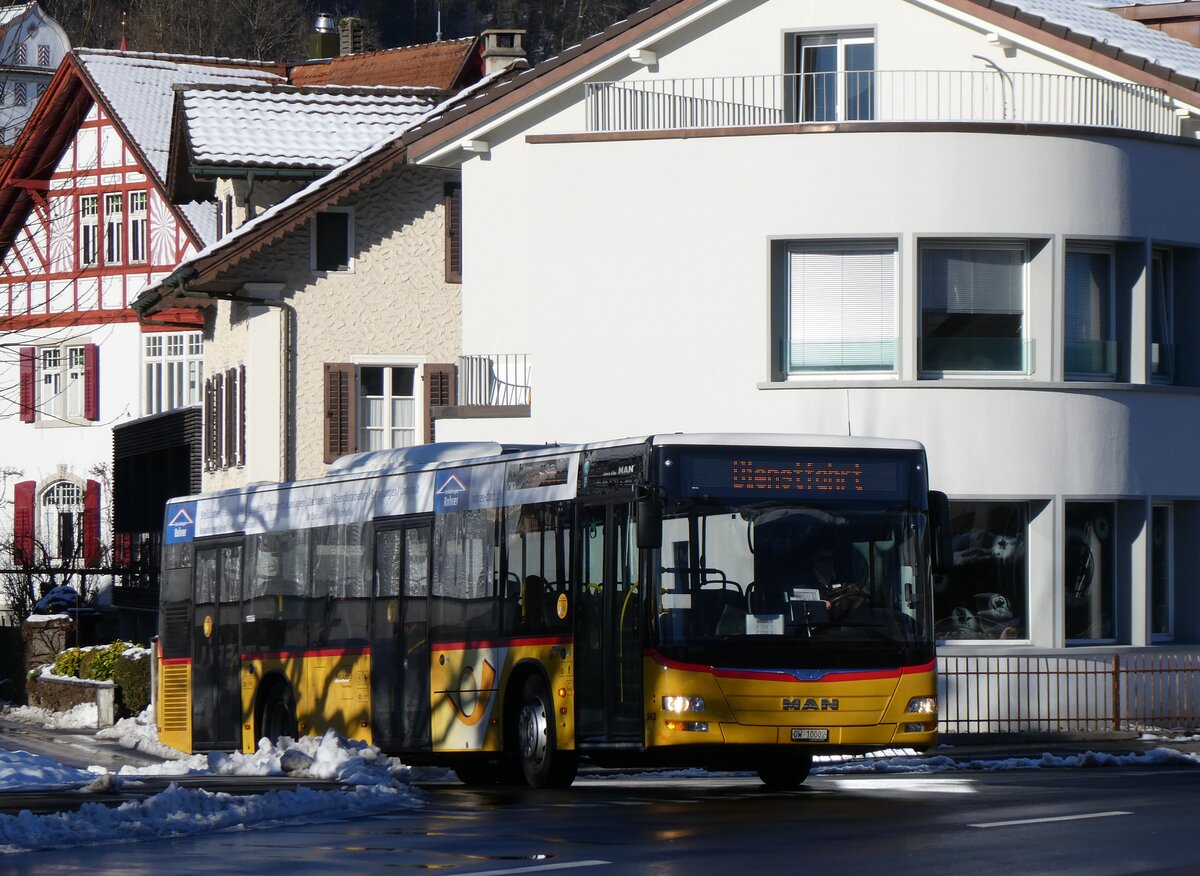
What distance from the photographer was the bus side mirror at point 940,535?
17594 mm

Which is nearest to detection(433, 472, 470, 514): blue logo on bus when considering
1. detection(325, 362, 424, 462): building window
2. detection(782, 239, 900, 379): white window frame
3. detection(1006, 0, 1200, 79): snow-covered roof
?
detection(782, 239, 900, 379): white window frame

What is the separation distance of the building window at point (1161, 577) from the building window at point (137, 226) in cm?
3213

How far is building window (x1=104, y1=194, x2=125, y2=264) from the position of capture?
182 feet

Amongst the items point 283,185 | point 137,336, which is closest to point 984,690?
point 283,185

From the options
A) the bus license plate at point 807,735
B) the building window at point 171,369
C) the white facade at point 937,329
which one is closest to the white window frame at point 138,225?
the building window at point 171,369

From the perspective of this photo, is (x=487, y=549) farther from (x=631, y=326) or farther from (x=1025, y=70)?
(x=1025, y=70)

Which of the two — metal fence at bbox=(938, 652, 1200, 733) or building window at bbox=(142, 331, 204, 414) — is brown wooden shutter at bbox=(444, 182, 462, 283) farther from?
building window at bbox=(142, 331, 204, 414)

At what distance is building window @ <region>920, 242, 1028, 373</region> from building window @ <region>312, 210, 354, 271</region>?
13407 mm

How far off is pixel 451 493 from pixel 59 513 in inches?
1603

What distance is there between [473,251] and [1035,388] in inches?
351

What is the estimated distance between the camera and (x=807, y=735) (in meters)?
16.8

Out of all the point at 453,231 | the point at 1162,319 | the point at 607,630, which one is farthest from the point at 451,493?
the point at 453,231

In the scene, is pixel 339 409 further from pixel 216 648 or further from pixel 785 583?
pixel 785 583

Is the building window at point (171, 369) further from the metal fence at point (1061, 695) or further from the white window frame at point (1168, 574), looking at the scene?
the metal fence at point (1061, 695)
